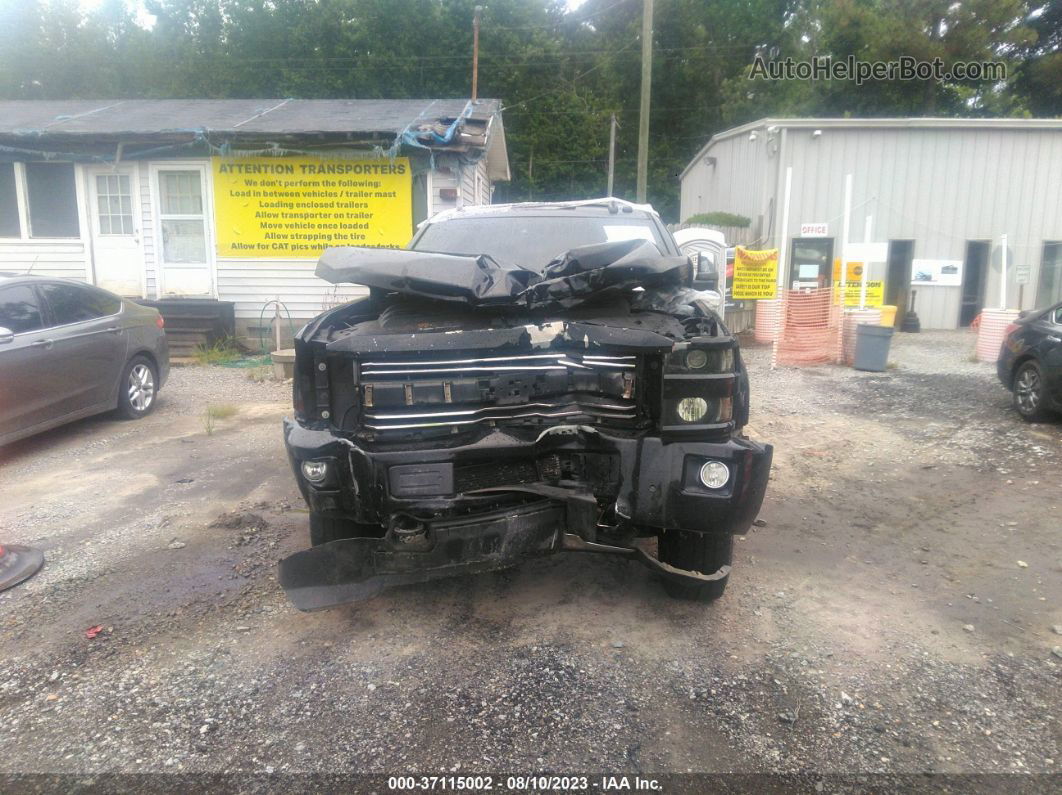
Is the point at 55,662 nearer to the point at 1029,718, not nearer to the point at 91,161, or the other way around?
the point at 1029,718

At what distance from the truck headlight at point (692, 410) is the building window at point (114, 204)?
11.2 metres

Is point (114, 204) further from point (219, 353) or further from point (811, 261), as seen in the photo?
point (811, 261)

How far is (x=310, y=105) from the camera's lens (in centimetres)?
1304

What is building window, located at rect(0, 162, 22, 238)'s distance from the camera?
11.8 m

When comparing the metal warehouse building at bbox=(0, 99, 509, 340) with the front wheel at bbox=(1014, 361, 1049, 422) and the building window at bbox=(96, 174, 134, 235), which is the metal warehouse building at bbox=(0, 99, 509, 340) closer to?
the building window at bbox=(96, 174, 134, 235)

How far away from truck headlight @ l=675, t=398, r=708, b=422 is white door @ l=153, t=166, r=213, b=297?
10.4 metres

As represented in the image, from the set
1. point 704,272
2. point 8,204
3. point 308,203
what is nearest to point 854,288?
point 704,272

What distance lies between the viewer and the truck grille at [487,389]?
331 centimetres

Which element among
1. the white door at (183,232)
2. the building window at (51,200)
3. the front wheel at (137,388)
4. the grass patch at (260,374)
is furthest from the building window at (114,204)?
the front wheel at (137,388)

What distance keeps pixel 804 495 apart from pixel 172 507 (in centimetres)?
447

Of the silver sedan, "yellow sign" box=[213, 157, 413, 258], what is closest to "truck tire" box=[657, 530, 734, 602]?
the silver sedan

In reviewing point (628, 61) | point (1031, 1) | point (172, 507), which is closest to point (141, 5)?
point (628, 61)

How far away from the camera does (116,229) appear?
39.2ft

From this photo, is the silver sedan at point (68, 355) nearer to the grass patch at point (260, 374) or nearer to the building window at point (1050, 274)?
the grass patch at point (260, 374)
